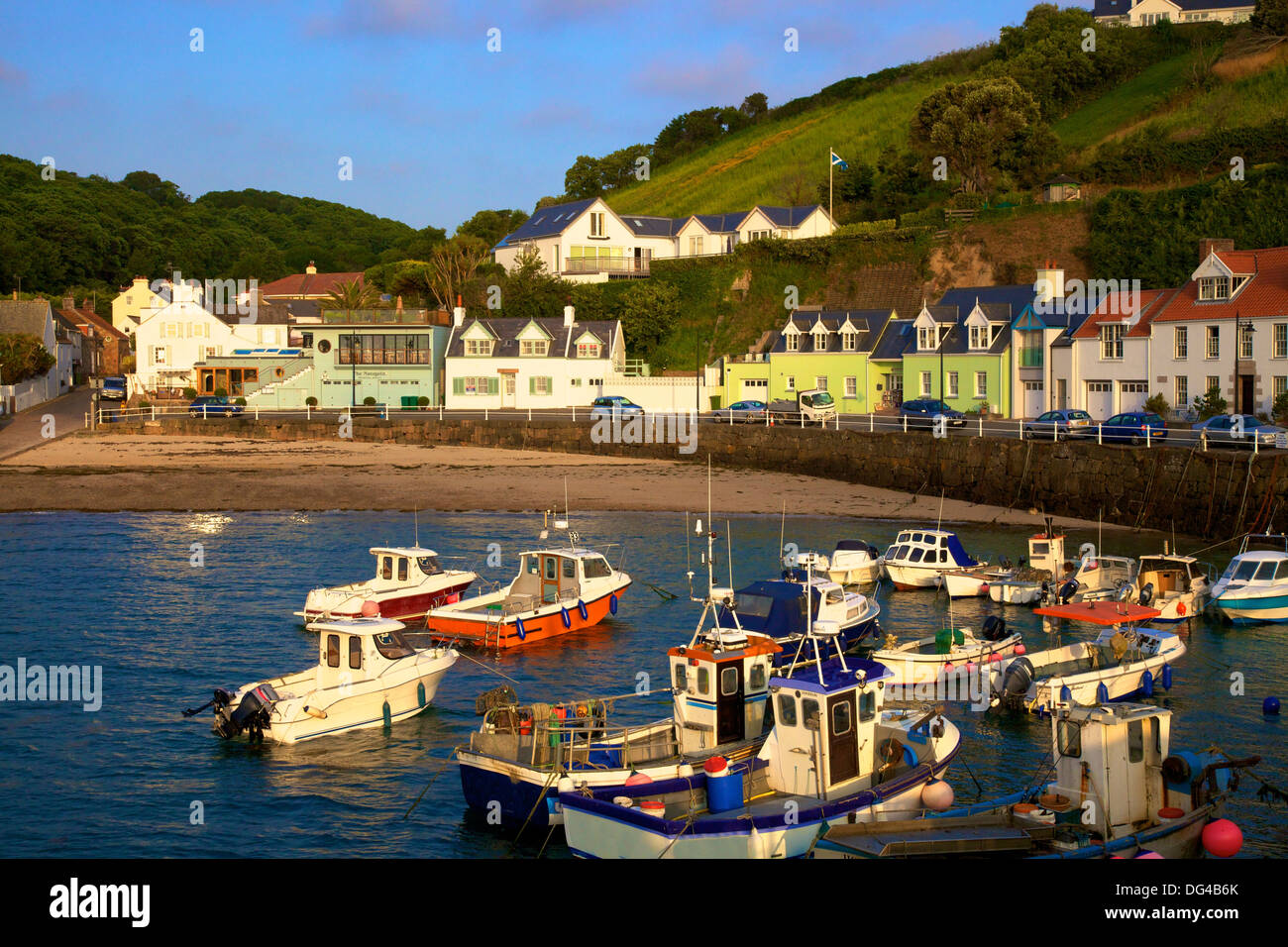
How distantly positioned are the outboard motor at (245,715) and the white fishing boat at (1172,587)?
21.1 meters

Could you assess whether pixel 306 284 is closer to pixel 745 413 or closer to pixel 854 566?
pixel 745 413

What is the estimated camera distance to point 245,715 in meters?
22.4

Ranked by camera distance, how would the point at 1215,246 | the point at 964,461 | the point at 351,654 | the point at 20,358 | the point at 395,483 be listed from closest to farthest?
the point at 351,654 → the point at 964,461 → the point at 395,483 → the point at 1215,246 → the point at 20,358

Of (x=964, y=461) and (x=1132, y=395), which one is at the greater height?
(x=1132, y=395)

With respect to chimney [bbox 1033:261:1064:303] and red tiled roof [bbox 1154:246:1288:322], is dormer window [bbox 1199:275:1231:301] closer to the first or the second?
red tiled roof [bbox 1154:246:1288:322]

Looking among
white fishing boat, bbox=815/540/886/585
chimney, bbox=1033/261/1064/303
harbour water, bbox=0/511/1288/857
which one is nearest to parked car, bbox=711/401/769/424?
chimney, bbox=1033/261/1064/303

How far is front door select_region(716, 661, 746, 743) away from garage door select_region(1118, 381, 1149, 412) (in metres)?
43.1

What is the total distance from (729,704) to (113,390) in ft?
Result: 251

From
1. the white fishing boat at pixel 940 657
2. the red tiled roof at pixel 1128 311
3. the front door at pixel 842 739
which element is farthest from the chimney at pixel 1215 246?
the front door at pixel 842 739

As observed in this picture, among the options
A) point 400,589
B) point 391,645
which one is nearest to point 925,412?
point 400,589

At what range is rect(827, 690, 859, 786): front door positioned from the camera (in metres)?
17.5

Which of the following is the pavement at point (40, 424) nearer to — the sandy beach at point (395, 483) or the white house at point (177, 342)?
the sandy beach at point (395, 483)
